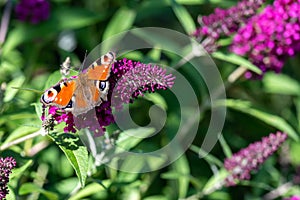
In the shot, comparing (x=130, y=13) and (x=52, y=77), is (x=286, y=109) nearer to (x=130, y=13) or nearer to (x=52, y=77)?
(x=130, y=13)

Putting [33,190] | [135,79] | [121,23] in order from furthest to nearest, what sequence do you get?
[121,23] < [33,190] < [135,79]

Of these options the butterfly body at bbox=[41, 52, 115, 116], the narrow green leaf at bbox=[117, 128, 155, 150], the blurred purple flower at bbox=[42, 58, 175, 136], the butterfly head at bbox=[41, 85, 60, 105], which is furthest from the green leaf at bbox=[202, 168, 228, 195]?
the butterfly head at bbox=[41, 85, 60, 105]

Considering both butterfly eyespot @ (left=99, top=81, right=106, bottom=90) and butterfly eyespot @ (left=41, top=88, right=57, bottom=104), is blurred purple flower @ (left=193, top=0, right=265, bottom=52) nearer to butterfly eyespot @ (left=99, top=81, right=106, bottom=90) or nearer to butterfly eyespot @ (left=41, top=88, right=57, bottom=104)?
butterfly eyespot @ (left=99, top=81, right=106, bottom=90)

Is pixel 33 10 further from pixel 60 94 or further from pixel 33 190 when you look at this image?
pixel 60 94

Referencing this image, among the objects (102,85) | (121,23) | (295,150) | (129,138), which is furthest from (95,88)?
(295,150)

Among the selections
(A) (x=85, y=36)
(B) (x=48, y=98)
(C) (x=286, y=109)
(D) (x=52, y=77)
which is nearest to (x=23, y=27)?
(A) (x=85, y=36)

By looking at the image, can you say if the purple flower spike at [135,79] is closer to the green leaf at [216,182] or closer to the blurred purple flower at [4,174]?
the blurred purple flower at [4,174]

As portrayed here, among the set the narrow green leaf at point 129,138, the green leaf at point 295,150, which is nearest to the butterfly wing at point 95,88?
the narrow green leaf at point 129,138
